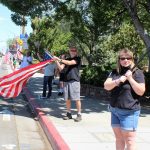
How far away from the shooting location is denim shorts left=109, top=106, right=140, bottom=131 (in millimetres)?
5645

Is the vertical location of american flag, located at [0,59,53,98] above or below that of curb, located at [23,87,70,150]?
above

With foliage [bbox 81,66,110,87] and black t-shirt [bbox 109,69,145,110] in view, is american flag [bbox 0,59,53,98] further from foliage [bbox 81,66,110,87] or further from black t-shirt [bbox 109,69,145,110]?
foliage [bbox 81,66,110,87]

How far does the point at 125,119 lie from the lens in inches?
224

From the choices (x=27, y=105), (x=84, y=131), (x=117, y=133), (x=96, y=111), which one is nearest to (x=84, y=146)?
(x=84, y=131)

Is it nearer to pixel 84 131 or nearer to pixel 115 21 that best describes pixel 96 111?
pixel 84 131

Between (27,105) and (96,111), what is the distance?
3019 mm

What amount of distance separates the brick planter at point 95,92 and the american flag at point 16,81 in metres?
5.13

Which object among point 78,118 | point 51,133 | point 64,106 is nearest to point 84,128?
point 78,118

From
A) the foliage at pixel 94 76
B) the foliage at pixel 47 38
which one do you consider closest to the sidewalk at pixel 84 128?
the foliage at pixel 94 76

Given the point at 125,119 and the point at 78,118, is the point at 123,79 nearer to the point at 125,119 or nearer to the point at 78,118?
the point at 125,119

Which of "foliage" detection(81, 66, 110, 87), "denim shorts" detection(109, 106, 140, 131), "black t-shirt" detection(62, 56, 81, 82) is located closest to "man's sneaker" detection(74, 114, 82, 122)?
"black t-shirt" detection(62, 56, 81, 82)

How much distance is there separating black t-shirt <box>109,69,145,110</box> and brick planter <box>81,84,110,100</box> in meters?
9.85

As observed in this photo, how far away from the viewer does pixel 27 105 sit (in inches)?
582

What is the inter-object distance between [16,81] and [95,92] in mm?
6031
